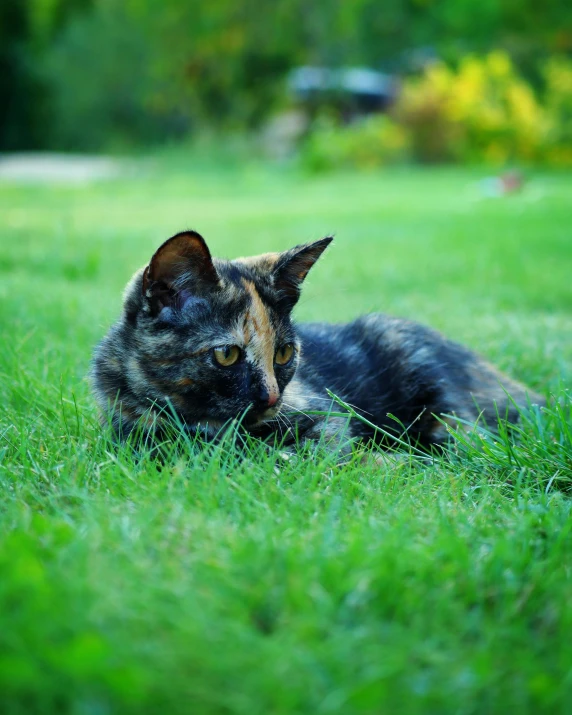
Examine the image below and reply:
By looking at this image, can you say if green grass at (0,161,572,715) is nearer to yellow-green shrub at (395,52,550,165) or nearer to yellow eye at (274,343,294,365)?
yellow eye at (274,343,294,365)

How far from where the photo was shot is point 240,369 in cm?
247

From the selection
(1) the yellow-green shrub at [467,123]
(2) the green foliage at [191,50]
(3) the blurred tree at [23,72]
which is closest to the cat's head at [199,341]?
(1) the yellow-green shrub at [467,123]

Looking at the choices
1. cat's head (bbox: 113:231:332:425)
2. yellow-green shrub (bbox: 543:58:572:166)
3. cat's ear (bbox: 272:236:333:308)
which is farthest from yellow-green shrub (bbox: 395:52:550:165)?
cat's head (bbox: 113:231:332:425)

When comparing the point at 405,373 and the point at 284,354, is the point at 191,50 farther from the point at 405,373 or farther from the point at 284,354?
the point at 284,354

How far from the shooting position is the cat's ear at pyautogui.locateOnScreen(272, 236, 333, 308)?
274 centimetres

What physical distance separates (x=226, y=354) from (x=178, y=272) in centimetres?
31

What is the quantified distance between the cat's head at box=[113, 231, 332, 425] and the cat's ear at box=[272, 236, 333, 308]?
0.17m

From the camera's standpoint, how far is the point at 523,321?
4797mm

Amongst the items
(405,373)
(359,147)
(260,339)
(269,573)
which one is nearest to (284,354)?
(260,339)

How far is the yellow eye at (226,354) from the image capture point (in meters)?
2.44

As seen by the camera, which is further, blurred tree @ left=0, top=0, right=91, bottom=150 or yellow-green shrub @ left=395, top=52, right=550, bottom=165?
blurred tree @ left=0, top=0, right=91, bottom=150

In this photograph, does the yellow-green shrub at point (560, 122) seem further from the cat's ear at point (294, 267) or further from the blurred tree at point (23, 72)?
the cat's ear at point (294, 267)

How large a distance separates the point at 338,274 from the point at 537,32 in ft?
62.3

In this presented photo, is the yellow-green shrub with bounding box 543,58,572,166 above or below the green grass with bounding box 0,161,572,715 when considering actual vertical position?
above
